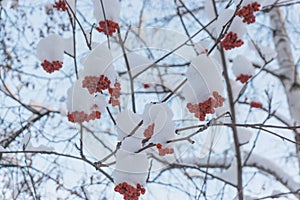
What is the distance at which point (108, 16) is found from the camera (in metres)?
1.26

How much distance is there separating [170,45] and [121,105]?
0.33m

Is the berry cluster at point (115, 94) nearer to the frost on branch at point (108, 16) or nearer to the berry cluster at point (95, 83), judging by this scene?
the berry cluster at point (95, 83)

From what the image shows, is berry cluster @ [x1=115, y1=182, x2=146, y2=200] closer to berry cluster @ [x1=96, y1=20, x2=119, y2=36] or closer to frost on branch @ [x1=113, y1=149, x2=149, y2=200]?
frost on branch @ [x1=113, y1=149, x2=149, y2=200]

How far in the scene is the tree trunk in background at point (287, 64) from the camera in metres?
2.95

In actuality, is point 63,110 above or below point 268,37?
below

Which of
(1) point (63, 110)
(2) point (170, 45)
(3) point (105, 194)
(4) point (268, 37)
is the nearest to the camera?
(2) point (170, 45)

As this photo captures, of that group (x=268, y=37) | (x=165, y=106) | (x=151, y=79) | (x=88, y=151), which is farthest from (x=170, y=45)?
(x=268, y=37)

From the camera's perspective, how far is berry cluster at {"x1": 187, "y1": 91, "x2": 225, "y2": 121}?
3.70 ft

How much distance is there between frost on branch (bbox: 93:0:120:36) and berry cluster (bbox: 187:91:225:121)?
385mm

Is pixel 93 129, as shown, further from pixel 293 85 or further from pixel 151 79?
pixel 293 85

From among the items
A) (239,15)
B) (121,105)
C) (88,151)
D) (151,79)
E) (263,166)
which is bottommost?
(88,151)

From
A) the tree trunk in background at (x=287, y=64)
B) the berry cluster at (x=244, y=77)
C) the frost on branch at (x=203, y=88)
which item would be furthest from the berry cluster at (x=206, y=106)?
the tree trunk in background at (x=287, y=64)

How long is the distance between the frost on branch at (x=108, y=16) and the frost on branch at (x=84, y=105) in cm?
21

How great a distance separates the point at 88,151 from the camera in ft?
4.46
